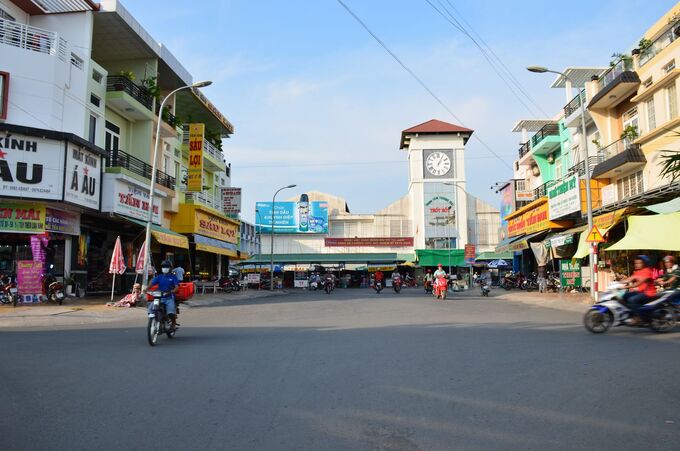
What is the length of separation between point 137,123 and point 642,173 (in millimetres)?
22578

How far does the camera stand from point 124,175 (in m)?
21.8

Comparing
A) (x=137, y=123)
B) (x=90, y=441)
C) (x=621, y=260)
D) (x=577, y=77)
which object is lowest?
(x=90, y=441)

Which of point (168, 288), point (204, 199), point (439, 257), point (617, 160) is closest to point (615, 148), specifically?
point (617, 160)

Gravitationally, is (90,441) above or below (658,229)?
below

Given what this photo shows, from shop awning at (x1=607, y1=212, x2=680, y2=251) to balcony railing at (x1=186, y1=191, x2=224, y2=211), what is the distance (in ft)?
72.8

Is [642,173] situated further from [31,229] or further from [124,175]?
[31,229]

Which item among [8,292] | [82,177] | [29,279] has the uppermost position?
[82,177]

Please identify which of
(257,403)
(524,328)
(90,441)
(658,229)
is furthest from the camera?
(658,229)

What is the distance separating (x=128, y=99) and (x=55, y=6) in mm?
4311

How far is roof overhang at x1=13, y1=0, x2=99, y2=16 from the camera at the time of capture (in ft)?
67.2

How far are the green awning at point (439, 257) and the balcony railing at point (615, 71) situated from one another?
29.8m

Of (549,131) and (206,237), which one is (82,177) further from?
(549,131)

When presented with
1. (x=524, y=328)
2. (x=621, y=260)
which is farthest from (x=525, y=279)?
(x=524, y=328)

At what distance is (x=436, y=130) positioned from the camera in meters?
59.7
